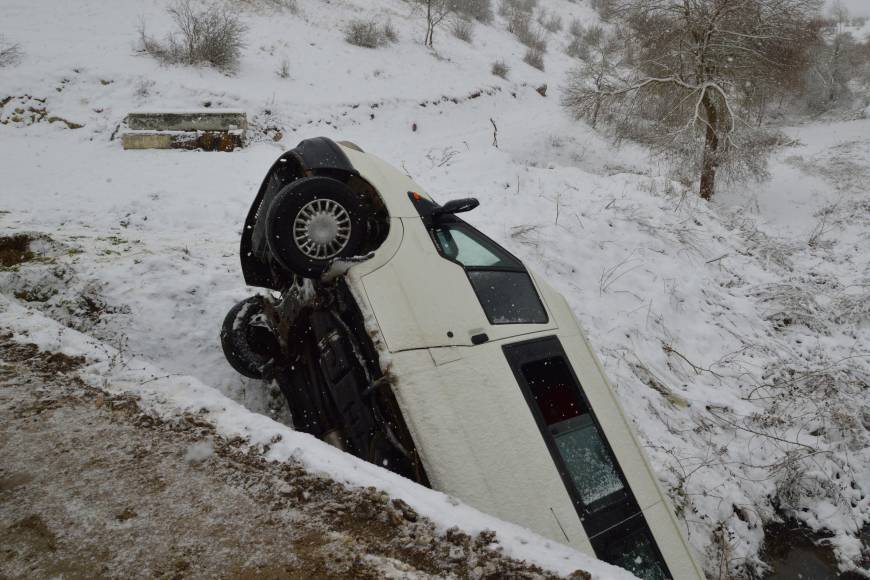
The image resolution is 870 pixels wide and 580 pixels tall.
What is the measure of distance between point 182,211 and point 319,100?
779 cm

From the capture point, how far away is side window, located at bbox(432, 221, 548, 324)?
298 centimetres

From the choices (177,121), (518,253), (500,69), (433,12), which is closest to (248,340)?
(518,253)

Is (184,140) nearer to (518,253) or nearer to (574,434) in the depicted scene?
(518,253)

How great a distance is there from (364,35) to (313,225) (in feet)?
56.2

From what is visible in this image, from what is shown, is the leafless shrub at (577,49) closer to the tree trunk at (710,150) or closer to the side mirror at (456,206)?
the tree trunk at (710,150)

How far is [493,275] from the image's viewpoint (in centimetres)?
312

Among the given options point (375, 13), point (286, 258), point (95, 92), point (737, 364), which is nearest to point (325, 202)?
point (286, 258)

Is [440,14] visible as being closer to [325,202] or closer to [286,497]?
[325,202]

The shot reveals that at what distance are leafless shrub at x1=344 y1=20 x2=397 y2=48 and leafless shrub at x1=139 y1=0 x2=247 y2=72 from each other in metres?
5.44

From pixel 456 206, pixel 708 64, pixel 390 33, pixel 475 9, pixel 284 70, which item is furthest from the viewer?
pixel 475 9

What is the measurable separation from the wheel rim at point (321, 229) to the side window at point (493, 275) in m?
0.62

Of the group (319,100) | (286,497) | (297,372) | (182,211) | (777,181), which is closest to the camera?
(286,497)

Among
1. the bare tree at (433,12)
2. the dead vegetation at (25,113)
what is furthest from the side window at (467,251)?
the bare tree at (433,12)

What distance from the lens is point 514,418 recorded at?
8.41 feet
